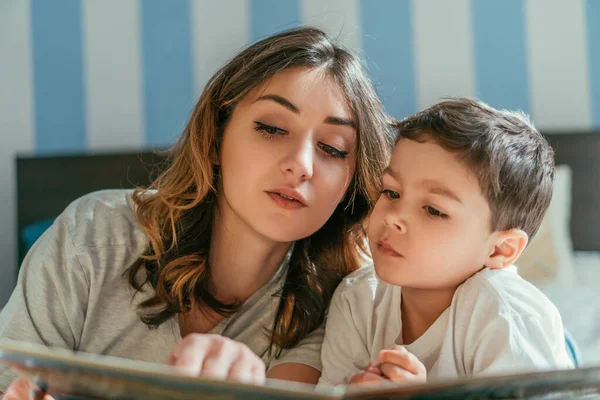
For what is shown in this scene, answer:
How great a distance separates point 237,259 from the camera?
137 centimetres

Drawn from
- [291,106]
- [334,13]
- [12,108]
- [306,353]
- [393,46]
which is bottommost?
[306,353]

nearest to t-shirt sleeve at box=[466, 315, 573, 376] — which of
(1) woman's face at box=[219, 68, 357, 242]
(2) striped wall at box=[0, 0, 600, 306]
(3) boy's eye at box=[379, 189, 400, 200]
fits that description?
(3) boy's eye at box=[379, 189, 400, 200]

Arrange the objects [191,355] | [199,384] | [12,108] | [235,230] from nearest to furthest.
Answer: [199,384] → [191,355] → [235,230] → [12,108]

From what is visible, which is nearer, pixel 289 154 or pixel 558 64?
pixel 289 154

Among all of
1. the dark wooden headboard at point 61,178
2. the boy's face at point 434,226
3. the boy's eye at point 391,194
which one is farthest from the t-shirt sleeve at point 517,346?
the dark wooden headboard at point 61,178

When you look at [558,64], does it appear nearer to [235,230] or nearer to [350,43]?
[350,43]

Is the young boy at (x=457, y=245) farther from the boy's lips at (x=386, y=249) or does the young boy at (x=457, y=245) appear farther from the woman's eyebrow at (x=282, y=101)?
the woman's eyebrow at (x=282, y=101)

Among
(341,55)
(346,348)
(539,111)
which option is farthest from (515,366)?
(539,111)

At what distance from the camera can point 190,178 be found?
54.5 inches

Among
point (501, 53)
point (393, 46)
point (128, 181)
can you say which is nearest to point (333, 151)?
point (128, 181)

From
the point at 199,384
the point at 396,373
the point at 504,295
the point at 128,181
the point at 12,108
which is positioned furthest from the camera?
the point at 12,108

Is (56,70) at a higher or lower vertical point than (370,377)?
higher

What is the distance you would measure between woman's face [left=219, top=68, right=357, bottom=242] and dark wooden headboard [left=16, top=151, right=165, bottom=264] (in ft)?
5.89

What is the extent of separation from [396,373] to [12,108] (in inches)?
109
